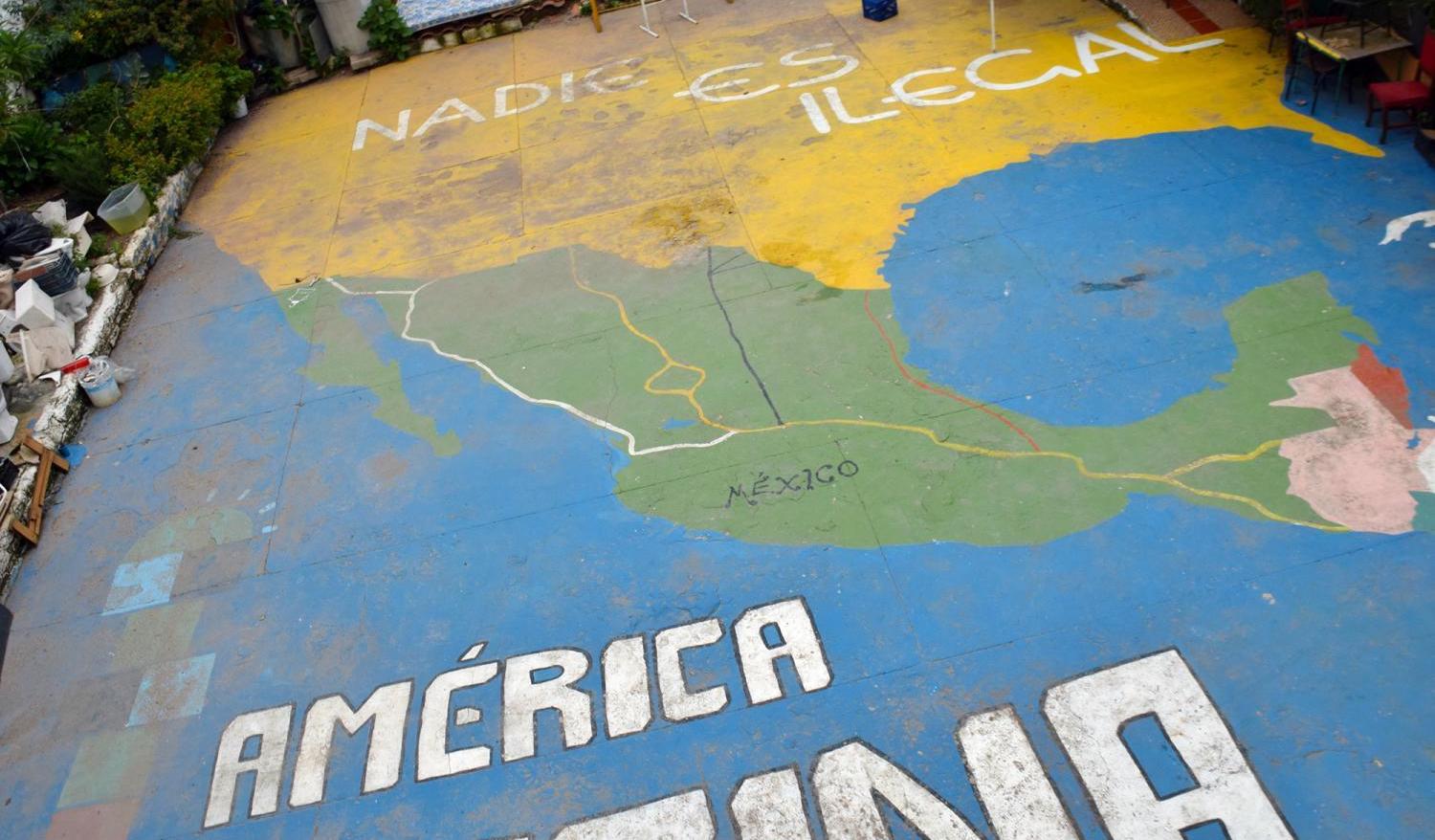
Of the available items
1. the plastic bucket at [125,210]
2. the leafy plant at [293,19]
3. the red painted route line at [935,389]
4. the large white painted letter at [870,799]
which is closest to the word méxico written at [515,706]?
the large white painted letter at [870,799]

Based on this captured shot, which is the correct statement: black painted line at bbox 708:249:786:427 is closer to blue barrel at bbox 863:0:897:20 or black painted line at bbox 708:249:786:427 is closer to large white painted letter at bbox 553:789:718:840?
large white painted letter at bbox 553:789:718:840

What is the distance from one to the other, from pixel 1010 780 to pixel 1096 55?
985 centimetres

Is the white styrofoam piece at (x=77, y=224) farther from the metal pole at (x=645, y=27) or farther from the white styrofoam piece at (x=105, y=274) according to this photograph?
the metal pole at (x=645, y=27)

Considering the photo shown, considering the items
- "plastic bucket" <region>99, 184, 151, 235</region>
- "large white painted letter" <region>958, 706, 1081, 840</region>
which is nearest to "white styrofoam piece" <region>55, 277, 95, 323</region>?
"plastic bucket" <region>99, 184, 151, 235</region>

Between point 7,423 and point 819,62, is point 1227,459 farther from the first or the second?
point 7,423

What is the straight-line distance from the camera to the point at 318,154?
14.2m

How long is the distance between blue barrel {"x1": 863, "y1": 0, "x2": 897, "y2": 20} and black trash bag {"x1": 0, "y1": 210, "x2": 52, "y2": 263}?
414 inches

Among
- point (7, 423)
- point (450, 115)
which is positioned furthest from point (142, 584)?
point (450, 115)

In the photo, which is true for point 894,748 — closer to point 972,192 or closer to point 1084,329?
point 1084,329

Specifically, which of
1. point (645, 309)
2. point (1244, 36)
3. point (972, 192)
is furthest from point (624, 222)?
point (1244, 36)

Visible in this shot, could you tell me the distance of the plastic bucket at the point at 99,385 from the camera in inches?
399

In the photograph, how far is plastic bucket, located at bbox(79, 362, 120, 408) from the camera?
33.2 ft

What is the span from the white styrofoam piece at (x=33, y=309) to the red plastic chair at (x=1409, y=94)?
13139mm

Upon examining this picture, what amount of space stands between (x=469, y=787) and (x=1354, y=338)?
23.9 ft
